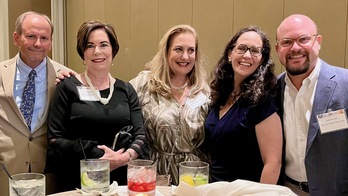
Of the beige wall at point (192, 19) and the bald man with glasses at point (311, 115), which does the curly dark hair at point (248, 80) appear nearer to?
the bald man with glasses at point (311, 115)

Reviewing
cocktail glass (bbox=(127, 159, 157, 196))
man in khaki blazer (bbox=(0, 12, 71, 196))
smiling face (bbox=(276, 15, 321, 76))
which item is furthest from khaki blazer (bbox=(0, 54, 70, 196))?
smiling face (bbox=(276, 15, 321, 76))

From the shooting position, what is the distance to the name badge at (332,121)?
69.0 inches

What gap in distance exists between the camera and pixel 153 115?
7.27 feet

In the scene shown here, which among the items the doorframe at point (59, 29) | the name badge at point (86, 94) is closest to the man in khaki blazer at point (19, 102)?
the name badge at point (86, 94)

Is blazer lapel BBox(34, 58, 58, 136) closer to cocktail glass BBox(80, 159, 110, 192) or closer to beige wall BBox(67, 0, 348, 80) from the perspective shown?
cocktail glass BBox(80, 159, 110, 192)

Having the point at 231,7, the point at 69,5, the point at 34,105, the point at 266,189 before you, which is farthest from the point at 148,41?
the point at 266,189

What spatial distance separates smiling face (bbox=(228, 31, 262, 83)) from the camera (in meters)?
1.97

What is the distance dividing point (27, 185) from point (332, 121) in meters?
1.39

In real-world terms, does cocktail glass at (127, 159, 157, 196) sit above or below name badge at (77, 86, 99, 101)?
below

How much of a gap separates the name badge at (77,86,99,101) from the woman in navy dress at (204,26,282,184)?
0.67 meters

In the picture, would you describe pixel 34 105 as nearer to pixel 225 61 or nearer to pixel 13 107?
pixel 13 107

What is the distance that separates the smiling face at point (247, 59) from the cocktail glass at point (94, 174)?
897mm

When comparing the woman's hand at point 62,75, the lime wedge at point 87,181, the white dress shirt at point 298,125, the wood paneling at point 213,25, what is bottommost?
the lime wedge at point 87,181

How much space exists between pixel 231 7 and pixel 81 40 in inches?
59.1
